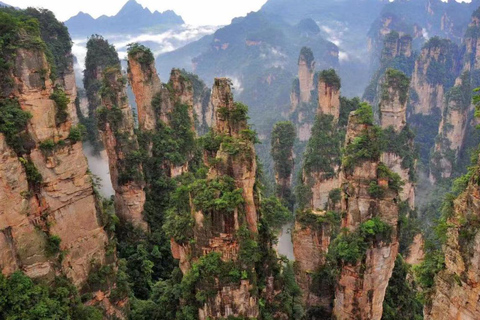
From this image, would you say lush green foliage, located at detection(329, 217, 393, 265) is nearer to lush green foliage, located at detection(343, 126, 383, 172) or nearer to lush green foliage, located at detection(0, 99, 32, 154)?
lush green foliage, located at detection(343, 126, 383, 172)

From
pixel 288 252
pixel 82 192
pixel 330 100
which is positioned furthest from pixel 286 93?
pixel 82 192

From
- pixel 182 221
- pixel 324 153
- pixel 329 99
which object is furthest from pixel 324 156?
pixel 182 221

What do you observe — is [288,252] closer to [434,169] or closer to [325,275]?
[325,275]

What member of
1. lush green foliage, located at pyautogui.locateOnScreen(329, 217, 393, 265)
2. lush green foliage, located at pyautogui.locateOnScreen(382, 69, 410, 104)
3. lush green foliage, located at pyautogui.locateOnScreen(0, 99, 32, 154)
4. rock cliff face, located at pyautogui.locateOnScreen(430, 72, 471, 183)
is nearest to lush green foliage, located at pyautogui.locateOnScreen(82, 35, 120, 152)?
lush green foliage, located at pyautogui.locateOnScreen(0, 99, 32, 154)

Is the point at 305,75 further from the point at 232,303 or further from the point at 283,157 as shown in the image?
the point at 232,303

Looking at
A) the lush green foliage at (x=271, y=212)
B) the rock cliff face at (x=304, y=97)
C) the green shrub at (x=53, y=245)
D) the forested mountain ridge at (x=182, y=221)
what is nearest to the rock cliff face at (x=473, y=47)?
the rock cliff face at (x=304, y=97)

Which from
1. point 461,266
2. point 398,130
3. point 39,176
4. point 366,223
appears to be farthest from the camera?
point 398,130

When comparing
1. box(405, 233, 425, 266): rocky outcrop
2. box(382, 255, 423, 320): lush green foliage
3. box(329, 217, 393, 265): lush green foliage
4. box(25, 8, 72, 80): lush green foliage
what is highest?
box(25, 8, 72, 80): lush green foliage
